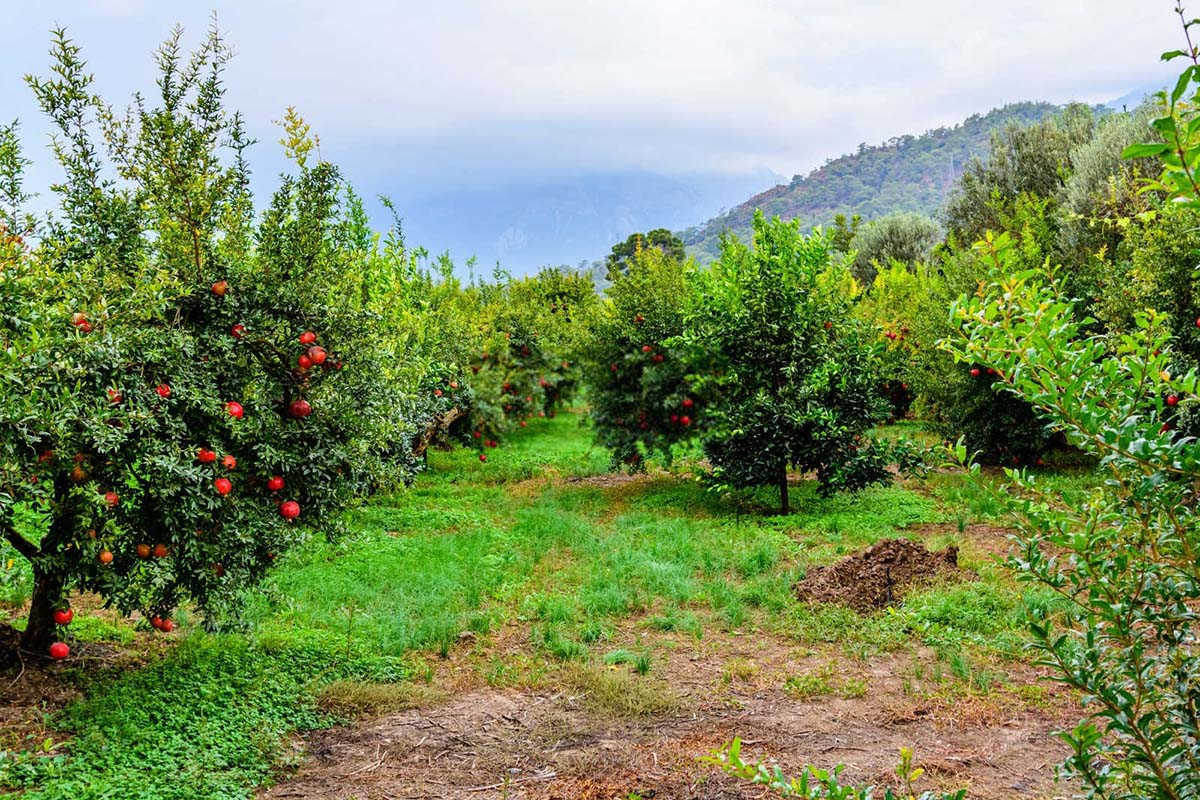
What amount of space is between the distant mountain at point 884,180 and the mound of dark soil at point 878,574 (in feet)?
202

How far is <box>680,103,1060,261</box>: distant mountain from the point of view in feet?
240

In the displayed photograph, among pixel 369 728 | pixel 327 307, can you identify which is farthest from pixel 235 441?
pixel 369 728

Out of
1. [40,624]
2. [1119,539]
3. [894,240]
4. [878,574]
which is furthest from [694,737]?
[894,240]

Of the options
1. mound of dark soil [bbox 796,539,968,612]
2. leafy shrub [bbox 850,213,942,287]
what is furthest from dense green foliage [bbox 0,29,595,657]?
leafy shrub [bbox 850,213,942,287]

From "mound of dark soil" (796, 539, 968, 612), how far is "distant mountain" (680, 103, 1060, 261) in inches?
2427

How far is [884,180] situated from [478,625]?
84.6 metres

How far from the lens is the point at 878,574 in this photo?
259 inches

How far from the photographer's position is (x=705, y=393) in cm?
1062

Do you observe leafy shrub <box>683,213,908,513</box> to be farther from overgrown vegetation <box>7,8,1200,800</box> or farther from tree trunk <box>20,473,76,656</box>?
tree trunk <box>20,473,76,656</box>

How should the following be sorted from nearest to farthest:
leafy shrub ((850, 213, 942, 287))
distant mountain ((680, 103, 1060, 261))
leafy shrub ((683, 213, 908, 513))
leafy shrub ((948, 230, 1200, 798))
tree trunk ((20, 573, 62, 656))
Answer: leafy shrub ((948, 230, 1200, 798)) → tree trunk ((20, 573, 62, 656)) → leafy shrub ((683, 213, 908, 513)) → leafy shrub ((850, 213, 942, 287)) → distant mountain ((680, 103, 1060, 261))

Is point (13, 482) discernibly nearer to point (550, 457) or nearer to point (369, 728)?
point (369, 728)

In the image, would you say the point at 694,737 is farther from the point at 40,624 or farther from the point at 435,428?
the point at 435,428

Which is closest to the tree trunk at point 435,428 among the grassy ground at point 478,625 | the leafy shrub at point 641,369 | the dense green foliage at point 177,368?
the grassy ground at point 478,625

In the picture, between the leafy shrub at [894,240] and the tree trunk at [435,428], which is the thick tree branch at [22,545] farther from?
the leafy shrub at [894,240]
